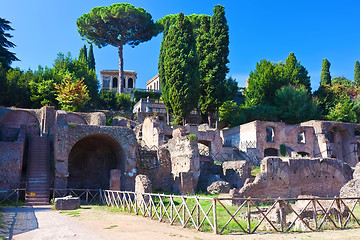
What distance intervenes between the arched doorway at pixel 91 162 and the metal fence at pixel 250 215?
20.5 feet

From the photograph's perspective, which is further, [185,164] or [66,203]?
[185,164]

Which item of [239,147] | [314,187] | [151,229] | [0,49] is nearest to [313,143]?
[239,147]

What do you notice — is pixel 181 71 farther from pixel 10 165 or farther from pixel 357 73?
pixel 357 73

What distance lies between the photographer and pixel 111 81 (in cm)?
6131

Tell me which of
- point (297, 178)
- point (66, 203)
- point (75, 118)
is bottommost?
point (66, 203)

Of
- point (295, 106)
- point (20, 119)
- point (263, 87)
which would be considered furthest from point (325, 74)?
point (20, 119)

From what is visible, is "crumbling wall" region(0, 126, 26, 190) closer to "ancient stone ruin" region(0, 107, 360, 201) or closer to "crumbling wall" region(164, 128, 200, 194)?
"ancient stone ruin" region(0, 107, 360, 201)

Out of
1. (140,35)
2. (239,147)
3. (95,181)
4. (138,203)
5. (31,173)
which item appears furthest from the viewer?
(140,35)

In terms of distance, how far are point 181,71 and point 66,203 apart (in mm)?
21217

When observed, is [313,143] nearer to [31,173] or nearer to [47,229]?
[31,173]

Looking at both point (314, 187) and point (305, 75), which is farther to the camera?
point (305, 75)

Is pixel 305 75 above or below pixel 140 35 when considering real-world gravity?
below

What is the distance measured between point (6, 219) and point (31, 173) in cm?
746

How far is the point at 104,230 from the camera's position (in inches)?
402
